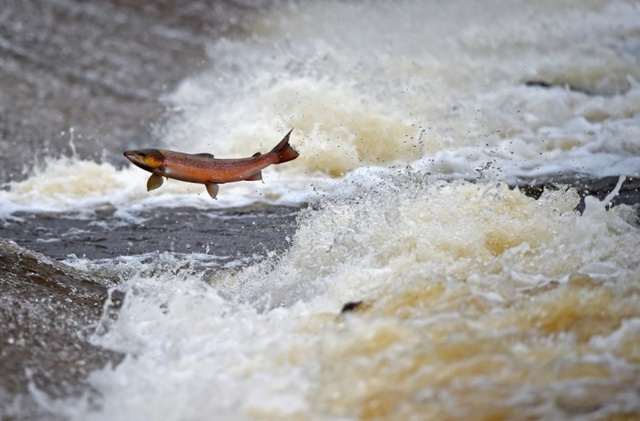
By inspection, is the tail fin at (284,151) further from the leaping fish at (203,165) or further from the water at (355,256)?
the water at (355,256)

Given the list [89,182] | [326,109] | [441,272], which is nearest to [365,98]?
[326,109]

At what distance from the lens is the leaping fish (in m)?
4.41

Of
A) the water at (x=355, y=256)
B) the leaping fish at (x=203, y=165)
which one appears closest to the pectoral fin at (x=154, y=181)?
the leaping fish at (x=203, y=165)

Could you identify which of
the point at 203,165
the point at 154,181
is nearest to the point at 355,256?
the point at 203,165

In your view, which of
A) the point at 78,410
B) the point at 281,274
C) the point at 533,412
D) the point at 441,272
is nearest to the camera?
the point at 533,412

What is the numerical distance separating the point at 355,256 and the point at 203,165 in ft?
2.72

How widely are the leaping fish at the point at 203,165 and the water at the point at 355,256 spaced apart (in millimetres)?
538

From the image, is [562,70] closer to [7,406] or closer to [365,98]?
[365,98]

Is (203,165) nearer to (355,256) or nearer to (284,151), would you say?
(284,151)

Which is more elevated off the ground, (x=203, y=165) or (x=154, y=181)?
(x=203, y=165)

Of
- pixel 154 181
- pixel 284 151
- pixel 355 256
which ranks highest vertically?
pixel 284 151

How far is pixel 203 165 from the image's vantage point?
14.7 ft

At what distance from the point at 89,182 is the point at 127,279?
3224 millimetres

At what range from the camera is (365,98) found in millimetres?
9195
